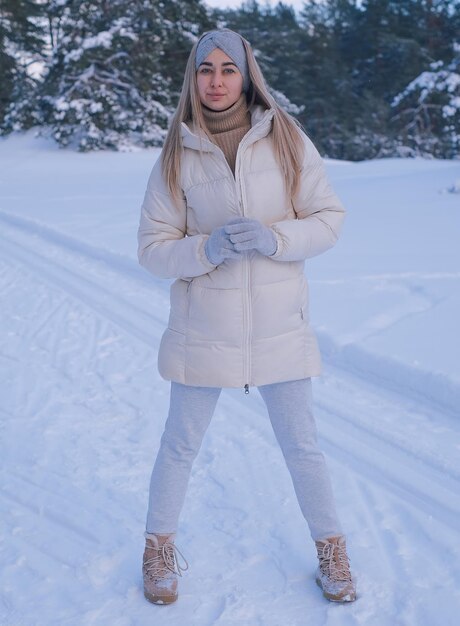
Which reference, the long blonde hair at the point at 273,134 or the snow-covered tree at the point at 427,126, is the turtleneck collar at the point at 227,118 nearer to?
the long blonde hair at the point at 273,134

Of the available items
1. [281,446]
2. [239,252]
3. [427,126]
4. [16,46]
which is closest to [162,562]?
[281,446]

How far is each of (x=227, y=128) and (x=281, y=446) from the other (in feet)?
3.15

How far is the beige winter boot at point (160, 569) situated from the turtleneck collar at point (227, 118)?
126cm

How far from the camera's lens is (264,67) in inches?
864

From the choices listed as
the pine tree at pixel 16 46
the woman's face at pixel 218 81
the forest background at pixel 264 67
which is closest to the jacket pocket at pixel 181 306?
the woman's face at pixel 218 81

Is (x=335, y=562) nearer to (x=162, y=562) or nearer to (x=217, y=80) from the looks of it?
(x=162, y=562)

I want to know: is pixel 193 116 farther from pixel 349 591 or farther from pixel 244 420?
pixel 244 420

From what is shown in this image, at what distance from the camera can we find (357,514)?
2648 mm

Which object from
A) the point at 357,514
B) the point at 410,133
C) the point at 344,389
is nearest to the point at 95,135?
the point at 410,133

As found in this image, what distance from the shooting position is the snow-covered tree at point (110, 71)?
61.4ft

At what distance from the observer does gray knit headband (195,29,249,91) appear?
2006 mm

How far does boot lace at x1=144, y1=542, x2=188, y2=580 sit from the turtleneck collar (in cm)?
128

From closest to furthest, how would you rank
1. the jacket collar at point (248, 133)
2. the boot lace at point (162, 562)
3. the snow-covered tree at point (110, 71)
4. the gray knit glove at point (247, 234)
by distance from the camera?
the gray knit glove at point (247, 234), the jacket collar at point (248, 133), the boot lace at point (162, 562), the snow-covered tree at point (110, 71)

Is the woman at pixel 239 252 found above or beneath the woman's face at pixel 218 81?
beneath
